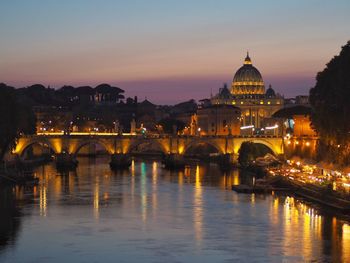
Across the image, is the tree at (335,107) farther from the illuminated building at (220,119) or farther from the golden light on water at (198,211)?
the illuminated building at (220,119)

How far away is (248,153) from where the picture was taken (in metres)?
79.7

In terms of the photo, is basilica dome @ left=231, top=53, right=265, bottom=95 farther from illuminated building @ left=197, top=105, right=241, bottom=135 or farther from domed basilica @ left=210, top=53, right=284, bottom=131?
illuminated building @ left=197, top=105, right=241, bottom=135

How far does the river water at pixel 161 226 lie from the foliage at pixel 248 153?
18516 millimetres

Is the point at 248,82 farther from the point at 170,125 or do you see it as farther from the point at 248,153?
the point at 248,153

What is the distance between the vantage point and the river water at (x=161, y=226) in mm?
35125

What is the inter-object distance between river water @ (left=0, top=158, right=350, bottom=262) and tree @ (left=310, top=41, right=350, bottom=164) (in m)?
4.04

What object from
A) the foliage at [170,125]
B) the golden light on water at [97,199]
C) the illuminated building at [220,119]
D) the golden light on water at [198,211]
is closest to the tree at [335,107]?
the golden light on water at [198,211]

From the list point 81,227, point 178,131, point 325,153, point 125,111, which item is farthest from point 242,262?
point 125,111

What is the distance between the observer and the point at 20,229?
40.0 meters

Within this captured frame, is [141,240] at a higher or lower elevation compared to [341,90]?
lower

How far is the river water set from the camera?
35125mm

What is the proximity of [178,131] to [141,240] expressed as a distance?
97003mm

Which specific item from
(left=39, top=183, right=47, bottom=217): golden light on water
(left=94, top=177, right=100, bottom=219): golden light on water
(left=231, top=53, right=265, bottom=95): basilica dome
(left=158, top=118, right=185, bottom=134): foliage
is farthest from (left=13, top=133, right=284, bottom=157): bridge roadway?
(left=231, top=53, right=265, bottom=95): basilica dome

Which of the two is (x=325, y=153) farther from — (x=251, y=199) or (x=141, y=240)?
(x=141, y=240)
